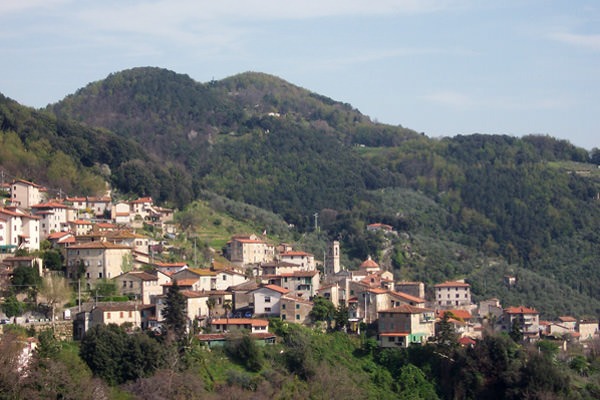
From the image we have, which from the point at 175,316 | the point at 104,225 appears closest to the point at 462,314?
the point at 175,316

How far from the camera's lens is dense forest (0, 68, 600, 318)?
307 ft

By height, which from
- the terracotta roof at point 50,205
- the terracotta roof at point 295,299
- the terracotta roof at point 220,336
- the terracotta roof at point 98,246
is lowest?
the terracotta roof at point 220,336

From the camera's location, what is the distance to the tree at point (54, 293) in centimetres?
5375

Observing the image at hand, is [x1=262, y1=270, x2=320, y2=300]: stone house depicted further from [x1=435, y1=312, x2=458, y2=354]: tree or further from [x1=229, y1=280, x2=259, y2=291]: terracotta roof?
[x1=435, y1=312, x2=458, y2=354]: tree

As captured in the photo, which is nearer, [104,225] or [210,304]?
[210,304]

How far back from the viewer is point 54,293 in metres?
53.9

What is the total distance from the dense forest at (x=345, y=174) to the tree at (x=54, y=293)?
29.3m

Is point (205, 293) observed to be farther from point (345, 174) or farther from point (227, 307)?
point (345, 174)

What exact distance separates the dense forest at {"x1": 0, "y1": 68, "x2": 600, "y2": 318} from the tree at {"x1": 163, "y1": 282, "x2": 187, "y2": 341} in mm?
34660

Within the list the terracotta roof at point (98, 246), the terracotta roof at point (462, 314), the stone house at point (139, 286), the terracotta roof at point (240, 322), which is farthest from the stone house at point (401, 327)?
the terracotta roof at point (98, 246)

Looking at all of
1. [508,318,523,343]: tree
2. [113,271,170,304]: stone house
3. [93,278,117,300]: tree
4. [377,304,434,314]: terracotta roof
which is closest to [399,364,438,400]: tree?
[377,304,434,314]: terracotta roof

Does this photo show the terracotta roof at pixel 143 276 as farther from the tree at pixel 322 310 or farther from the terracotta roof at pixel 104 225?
the terracotta roof at pixel 104 225

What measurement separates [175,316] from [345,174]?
88956 mm

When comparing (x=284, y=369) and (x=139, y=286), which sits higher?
(x=139, y=286)
